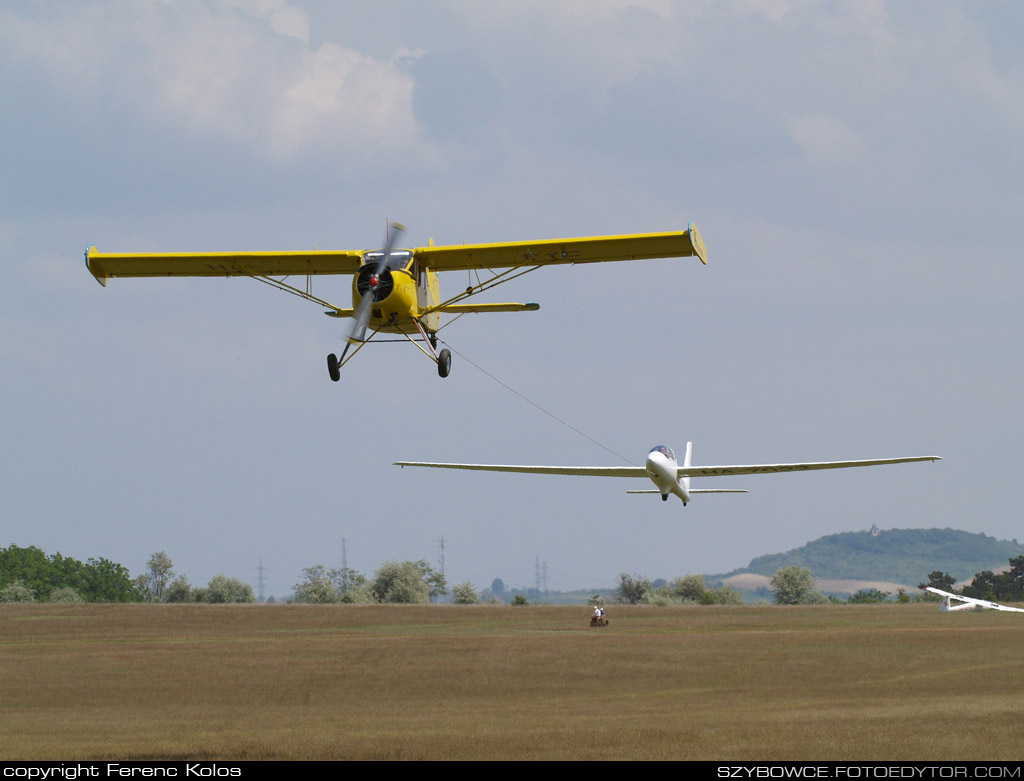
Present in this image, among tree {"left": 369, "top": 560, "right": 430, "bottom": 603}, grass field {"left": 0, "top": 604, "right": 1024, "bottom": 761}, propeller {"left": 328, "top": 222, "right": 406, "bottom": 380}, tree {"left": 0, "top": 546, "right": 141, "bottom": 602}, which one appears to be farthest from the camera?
tree {"left": 0, "top": 546, "right": 141, "bottom": 602}

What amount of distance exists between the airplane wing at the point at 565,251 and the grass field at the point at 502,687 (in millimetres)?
16305

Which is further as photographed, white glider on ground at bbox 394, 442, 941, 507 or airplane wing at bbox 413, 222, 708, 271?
white glider on ground at bbox 394, 442, 941, 507

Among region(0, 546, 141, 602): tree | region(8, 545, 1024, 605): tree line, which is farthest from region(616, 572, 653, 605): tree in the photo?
region(0, 546, 141, 602): tree

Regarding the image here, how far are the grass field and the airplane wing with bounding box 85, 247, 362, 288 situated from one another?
52.2ft

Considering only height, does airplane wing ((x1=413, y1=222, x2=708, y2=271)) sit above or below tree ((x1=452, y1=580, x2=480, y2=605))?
above

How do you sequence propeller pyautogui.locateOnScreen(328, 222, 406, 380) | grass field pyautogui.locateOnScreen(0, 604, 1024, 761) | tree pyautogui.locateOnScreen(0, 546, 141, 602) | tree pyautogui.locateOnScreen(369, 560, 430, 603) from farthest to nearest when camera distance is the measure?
1. tree pyautogui.locateOnScreen(0, 546, 141, 602)
2. tree pyautogui.locateOnScreen(369, 560, 430, 603)
3. grass field pyautogui.locateOnScreen(0, 604, 1024, 761)
4. propeller pyautogui.locateOnScreen(328, 222, 406, 380)

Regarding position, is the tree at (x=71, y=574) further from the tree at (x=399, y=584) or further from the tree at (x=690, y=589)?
the tree at (x=690, y=589)

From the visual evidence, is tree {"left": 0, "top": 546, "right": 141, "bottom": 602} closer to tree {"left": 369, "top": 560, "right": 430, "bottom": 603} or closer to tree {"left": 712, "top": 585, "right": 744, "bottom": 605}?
tree {"left": 369, "top": 560, "right": 430, "bottom": 603}

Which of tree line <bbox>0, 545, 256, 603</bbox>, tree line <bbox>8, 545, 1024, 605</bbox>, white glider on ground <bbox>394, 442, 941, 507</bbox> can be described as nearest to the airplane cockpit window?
white glider on ground <bbox>394, 442, 941, 507</bbox>

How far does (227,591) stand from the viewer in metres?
114

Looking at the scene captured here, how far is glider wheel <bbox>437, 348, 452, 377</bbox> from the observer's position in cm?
2838

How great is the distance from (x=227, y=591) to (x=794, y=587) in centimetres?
6717

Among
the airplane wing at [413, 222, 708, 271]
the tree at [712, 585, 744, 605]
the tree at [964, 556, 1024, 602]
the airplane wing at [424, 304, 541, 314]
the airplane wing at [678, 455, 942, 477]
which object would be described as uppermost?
the airplane wing at [413, 222, 708, 271]

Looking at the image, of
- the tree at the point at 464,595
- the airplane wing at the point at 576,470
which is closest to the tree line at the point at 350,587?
the tree at the point at 464,595
